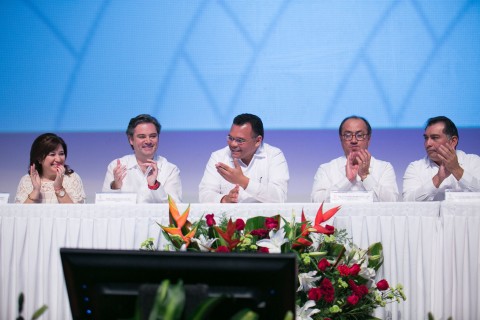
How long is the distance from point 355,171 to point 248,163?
0.71 metres

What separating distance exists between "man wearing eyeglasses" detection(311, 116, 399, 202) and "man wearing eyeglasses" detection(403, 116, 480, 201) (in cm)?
14

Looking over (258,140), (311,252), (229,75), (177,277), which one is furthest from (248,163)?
(177,277)

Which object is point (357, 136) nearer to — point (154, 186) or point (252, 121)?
point (252, 121)

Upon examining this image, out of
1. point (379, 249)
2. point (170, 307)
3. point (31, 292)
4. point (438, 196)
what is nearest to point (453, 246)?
point (379, 249)

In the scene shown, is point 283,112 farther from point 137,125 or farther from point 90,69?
point 90,69

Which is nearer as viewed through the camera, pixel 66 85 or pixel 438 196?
pixel 438 196

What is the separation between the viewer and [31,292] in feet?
8.84

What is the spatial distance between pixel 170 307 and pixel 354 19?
357 centimetres

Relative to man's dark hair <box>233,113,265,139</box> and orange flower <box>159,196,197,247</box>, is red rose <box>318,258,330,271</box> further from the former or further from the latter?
man's dark hair <box>233,113,265,139</box>

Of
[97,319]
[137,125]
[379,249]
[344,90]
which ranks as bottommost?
[97,319]

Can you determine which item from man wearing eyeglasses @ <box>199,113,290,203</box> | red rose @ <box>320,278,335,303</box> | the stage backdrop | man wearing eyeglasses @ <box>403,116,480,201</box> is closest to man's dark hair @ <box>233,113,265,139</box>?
man wearing eyeglasses @ <box>199,113,290,203</box>

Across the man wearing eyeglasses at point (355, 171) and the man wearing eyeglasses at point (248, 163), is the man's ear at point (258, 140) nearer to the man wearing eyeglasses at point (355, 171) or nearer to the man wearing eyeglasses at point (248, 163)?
the man wearing eyeglasses at point (248, 163)

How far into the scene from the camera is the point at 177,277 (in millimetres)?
943

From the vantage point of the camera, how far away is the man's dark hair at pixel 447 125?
148 inches
